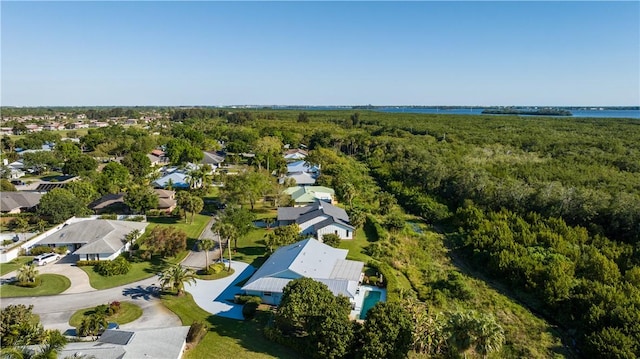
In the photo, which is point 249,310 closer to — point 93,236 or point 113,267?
point 113,267

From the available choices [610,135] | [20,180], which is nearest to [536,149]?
[610,135]

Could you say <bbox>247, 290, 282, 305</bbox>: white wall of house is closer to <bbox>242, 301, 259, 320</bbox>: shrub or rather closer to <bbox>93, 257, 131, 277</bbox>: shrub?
<bbox>242, 301, 259, 320</bbox>: shrub

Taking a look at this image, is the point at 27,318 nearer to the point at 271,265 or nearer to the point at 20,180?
the point at 271,265

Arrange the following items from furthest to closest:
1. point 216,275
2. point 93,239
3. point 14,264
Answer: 1. point 93,239
2. point 14,264
3. point 216,275

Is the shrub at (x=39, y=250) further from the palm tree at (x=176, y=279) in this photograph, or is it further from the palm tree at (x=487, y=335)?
the palm tree at (x=487, y=335)

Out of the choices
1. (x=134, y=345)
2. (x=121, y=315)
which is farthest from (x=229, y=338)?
(x=121, y=315)
